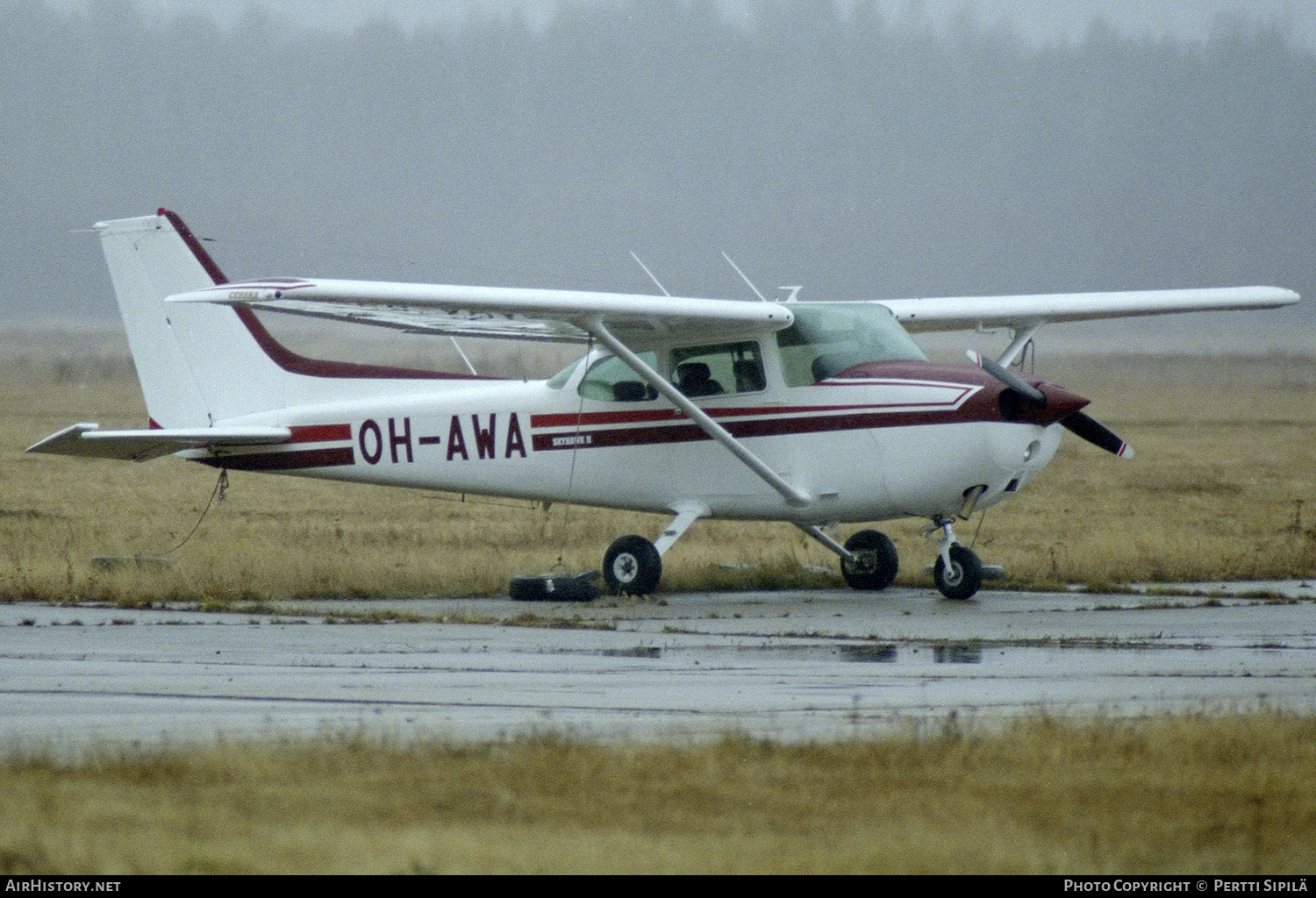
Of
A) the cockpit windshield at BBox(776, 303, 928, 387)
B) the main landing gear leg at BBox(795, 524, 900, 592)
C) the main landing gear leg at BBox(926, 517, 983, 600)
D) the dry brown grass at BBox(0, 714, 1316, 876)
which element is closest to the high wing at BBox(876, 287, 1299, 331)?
the cockpit windshield at BBox(776, 303, 928, 387)

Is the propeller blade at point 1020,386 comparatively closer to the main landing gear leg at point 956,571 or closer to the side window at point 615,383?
the main landing gear leg at point 956,571

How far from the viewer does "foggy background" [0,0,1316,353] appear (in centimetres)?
16725

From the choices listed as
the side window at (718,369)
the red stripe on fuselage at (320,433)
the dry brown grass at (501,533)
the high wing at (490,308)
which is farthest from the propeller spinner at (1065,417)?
the red stripe on fuselage at (320,433)

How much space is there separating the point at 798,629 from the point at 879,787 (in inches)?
249

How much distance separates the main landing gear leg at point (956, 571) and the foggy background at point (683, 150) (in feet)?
450

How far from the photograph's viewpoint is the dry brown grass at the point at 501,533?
17.1m

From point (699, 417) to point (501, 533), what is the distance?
756 cm

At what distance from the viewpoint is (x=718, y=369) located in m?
16.3

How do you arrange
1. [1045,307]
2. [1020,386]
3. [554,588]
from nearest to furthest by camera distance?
[1020,386] < [554,588] < [1045,307]

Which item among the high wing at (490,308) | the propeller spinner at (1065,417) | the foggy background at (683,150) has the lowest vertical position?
the propeller spinner at (1065,417)

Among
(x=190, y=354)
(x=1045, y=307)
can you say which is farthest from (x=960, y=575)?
(x=190, y=354)

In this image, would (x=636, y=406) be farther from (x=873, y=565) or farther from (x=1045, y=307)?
(x=1045, y=307)

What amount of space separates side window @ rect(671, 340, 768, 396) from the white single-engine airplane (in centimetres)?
2
